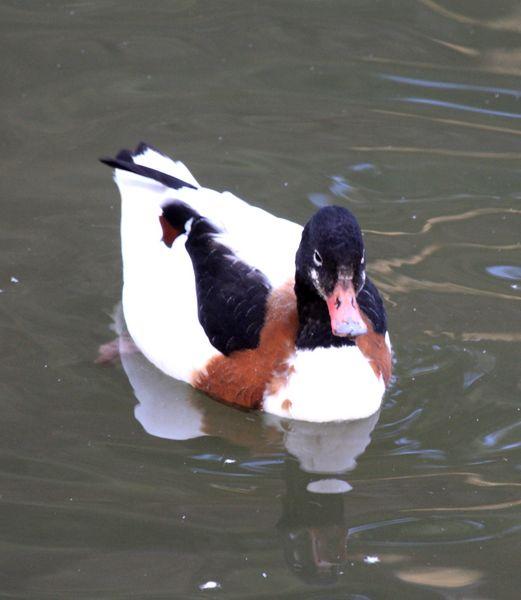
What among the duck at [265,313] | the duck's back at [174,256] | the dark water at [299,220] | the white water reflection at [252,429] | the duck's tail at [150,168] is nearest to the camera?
the dark water at [299,220]

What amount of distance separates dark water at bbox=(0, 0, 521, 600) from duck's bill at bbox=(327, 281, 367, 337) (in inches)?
27.1

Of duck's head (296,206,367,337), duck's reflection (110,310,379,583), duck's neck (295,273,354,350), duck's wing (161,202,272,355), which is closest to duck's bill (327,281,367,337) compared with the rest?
duck's head (296,206,367,337)

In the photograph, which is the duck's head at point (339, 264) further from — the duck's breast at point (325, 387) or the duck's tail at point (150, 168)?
the duck's tail at point (150, 168)

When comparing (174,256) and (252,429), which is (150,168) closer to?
(174,256)

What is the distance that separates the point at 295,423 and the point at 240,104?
3.78 m

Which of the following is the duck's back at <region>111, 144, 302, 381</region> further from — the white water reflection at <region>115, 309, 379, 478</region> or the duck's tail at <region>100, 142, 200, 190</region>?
the white water reflection at <region>115, 309, 379, 478</region>

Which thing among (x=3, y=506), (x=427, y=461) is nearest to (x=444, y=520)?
(x=427, y=461)

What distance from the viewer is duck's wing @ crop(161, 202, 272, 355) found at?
6598mm

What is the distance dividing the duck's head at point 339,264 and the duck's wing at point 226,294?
0.50 metres

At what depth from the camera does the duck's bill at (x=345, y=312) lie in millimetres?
6012

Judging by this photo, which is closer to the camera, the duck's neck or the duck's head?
the duck's head

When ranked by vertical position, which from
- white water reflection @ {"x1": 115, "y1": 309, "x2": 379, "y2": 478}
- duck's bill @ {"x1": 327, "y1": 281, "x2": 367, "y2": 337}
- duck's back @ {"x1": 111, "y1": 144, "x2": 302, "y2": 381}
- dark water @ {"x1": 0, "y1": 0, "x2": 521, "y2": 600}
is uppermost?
duck's bill @ {"x1": 327, "y1": 281, "x2": 367, "y2": 337}

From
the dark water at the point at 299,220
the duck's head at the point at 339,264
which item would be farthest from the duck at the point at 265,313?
the dark water at the point at 299,220

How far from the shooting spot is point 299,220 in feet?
27.5
